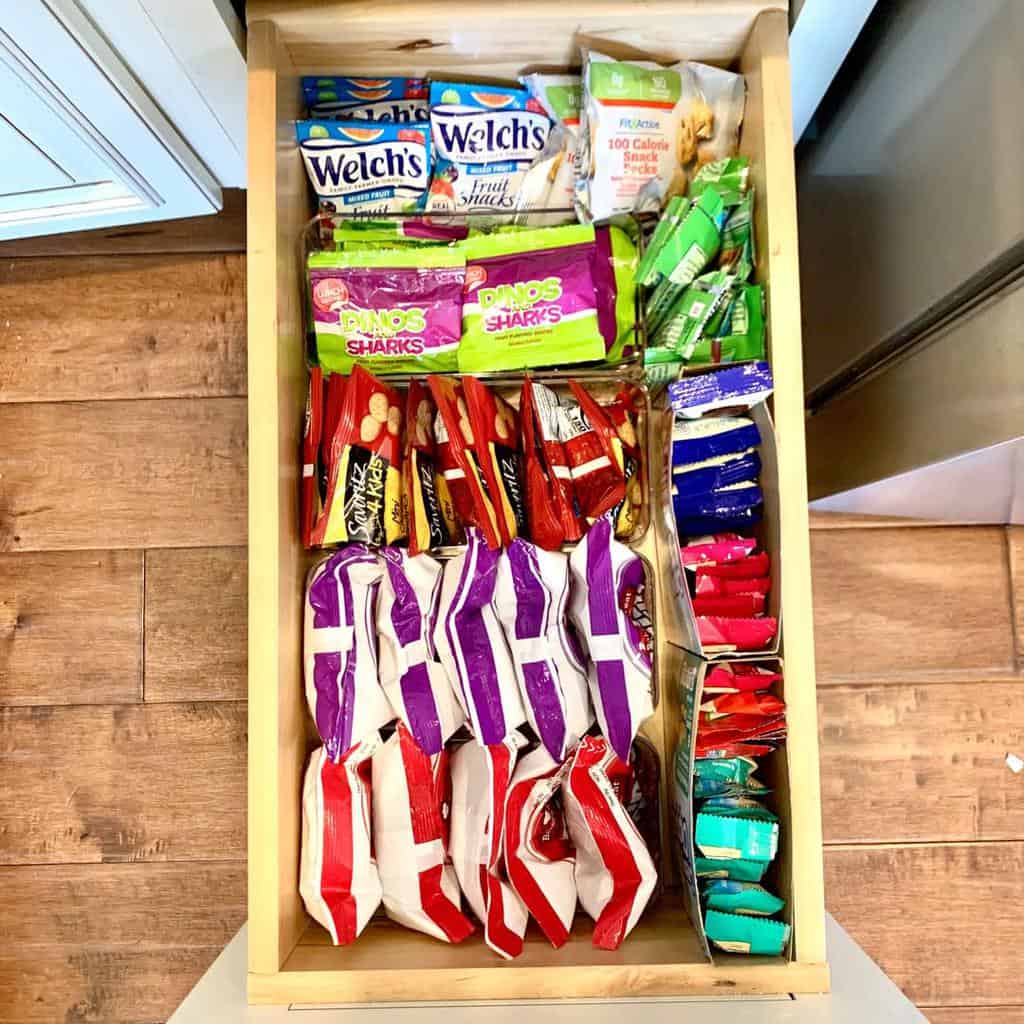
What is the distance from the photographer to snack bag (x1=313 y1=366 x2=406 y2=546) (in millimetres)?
895

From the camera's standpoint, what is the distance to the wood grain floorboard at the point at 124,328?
1231 millimetres

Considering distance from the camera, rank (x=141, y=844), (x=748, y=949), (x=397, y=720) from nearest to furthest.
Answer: (x=748, y=949) < (x=397, y=720) < (x=141, y=844)

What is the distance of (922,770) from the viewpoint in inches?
47.9

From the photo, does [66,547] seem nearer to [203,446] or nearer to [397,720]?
[203,446]

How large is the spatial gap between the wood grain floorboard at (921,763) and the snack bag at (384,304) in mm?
733

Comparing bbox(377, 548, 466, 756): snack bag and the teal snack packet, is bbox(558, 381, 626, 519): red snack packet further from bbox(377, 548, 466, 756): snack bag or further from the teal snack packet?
the teal snack packet

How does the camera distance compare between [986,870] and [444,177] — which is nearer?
[444,177]

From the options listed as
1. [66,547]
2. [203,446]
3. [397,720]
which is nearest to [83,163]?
[203,446]

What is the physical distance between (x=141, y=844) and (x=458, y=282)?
0.85m

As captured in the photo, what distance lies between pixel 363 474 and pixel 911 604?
Answer: 78 centimetres

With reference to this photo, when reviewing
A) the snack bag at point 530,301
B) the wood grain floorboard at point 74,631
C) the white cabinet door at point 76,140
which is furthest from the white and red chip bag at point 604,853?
the white cabinet door at point 76,140

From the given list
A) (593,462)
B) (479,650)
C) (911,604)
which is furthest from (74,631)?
(911,604)

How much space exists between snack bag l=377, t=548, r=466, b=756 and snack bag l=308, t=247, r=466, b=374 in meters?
0.21

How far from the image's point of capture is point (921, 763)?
4.00 ft
